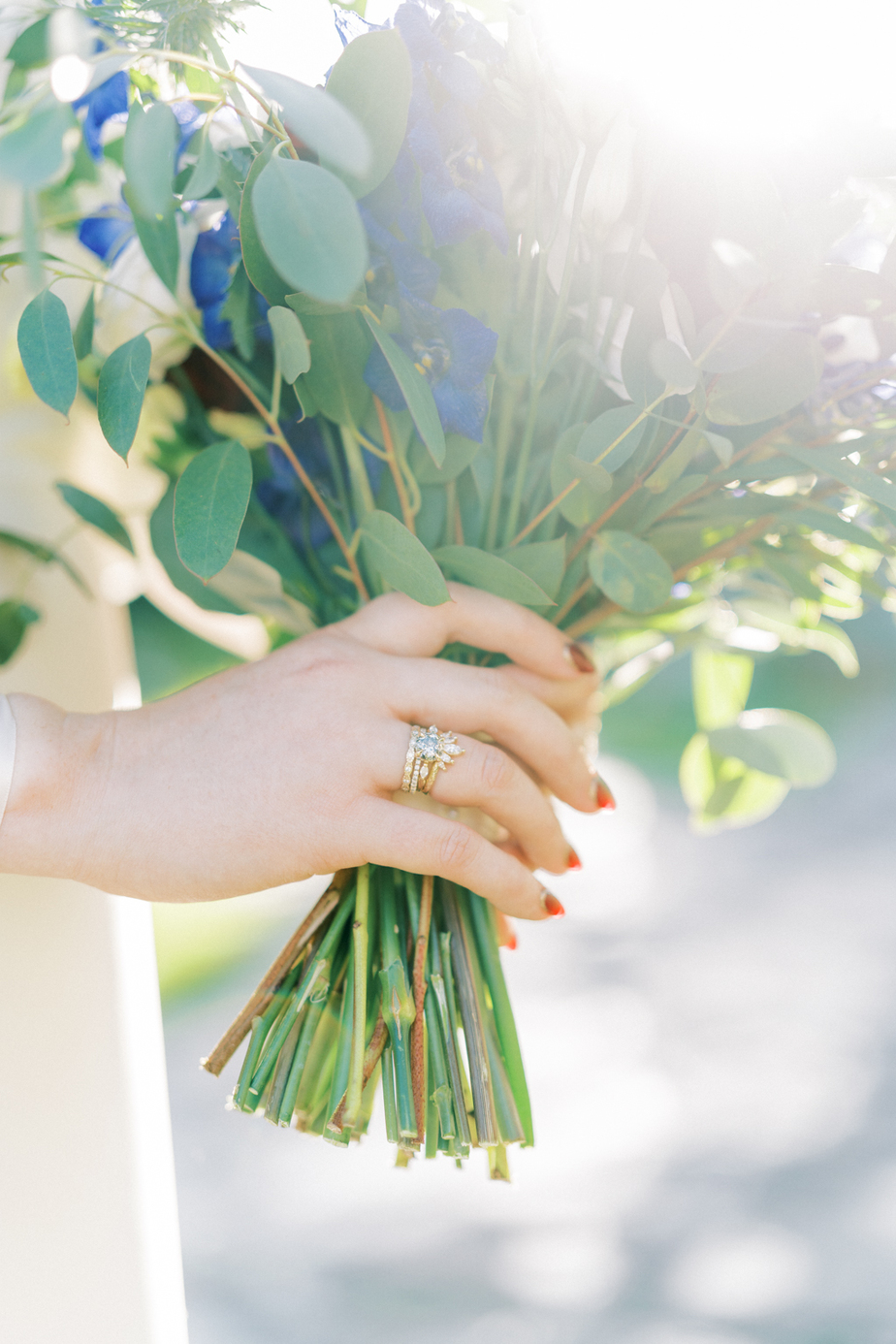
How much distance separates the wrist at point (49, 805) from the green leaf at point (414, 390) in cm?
28

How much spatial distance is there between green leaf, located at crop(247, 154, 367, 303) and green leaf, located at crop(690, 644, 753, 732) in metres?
0.55

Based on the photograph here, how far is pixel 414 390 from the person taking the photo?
0.48 m

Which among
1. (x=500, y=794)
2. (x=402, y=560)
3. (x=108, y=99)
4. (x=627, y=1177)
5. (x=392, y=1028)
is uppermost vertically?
(x=108, y=99)

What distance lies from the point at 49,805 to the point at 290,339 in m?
0.30

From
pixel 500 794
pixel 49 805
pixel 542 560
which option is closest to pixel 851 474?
pixel 542 560

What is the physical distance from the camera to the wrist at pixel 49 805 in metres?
0.56

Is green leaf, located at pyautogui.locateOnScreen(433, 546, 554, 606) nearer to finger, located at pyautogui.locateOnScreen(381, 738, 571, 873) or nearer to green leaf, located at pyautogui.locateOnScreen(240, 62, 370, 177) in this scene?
finger, located at pyautogui.locateOnScreen(381, 738, 571, 873)

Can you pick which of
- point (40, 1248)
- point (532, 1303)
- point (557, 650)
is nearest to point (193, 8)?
point (557, 650)

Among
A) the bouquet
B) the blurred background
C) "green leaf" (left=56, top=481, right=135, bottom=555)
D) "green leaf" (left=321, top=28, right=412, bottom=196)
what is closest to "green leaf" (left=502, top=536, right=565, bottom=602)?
the bouquet

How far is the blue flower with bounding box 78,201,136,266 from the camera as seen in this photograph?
1.99 feet

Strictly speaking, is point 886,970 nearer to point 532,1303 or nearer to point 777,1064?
point 777,1064

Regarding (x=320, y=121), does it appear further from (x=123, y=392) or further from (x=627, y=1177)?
(x=627, y=1177)

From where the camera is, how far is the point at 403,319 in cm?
→ 52

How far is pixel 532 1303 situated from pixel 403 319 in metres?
1.76
